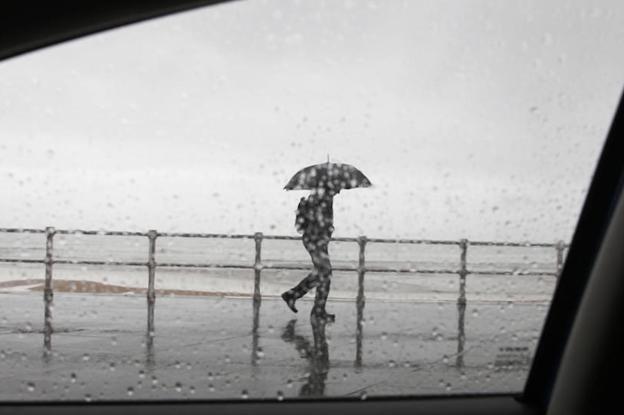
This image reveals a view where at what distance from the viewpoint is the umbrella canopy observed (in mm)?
6750

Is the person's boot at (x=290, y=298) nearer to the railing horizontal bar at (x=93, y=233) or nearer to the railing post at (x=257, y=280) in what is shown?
the railing post at (x=257, y=280)

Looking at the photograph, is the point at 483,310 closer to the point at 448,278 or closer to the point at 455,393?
the point at 448,278

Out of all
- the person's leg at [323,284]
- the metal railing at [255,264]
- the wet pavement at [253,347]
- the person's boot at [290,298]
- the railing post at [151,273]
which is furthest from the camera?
the railing post at [151,273]

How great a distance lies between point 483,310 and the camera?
7191mm

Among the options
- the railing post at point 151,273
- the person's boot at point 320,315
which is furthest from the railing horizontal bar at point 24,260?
the person's boot at point 320,315

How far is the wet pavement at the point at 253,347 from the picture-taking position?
417 cm

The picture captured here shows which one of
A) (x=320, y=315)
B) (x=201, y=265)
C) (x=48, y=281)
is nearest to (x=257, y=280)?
(x=201, y=265)

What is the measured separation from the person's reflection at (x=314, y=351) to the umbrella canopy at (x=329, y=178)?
1.18 meters

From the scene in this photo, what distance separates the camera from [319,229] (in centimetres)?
541

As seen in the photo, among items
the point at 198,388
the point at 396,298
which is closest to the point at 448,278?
the point at 396,298

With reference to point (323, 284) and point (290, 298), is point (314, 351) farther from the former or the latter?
point (290, 298)

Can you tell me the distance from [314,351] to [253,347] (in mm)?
559

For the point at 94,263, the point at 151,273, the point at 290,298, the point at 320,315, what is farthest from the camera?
the point at 151,273

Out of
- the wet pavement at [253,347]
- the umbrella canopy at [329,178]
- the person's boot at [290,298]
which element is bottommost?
the wet pavement at [253,347]
